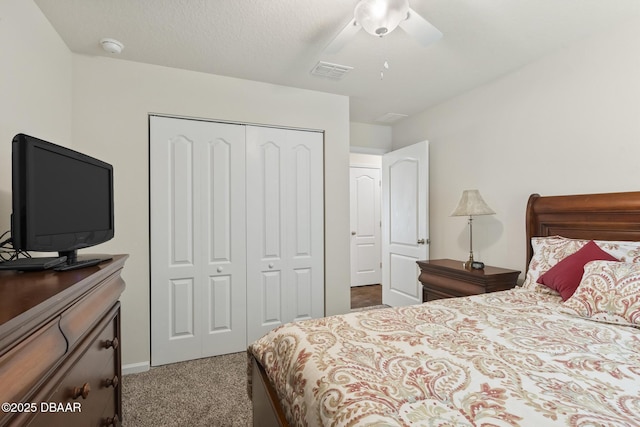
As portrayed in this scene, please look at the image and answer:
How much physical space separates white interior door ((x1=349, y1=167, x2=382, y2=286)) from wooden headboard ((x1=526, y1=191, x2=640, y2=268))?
9.92ft

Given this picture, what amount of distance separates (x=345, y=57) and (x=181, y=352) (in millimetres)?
2790

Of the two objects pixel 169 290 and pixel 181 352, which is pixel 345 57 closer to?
pixel 169 290

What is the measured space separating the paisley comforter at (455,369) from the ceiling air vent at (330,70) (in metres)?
2.01

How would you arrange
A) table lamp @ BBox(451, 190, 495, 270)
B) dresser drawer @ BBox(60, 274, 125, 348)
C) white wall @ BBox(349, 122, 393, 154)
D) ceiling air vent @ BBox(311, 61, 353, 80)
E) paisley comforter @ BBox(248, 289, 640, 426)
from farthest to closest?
white wall @ BBox(349, 122, 393, 154)
table lamp @ BBox(451, 190, 495, 270)
ceiling air vent @ BBox(311, 61, 353, 80)
dresser drawer @ BBox(60, 274, 125, 348)
paisley comforter @ BBox(248, 289, 640, 426)

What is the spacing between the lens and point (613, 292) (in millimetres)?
1482

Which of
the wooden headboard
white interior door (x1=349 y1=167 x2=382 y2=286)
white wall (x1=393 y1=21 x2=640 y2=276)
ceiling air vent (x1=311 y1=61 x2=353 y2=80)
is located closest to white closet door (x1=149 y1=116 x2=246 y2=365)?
ceiling air vent (x1=311 y1=61 x2=353 y2=80)

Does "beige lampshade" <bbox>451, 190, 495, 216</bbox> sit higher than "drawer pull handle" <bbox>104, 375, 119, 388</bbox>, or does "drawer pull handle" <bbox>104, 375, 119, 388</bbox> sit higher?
"beige lampshade" <bbox>451, 190, 495, 216</bbox>

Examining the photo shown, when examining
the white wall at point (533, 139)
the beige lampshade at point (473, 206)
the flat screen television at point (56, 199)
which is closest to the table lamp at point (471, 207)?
the beige lampshade at point (473, 206)

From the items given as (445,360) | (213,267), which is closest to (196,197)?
(213,267)

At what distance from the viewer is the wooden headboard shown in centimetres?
192

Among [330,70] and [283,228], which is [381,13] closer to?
[330,70]

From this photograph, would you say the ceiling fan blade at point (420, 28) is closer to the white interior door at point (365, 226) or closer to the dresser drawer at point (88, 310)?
the dresser drawer at point (88, 310)

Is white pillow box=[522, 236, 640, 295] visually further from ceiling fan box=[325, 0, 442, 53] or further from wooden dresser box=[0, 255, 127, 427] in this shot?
wooden dresser box=[0, 255, 127, 427]

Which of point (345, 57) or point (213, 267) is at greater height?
point (345, 57)
